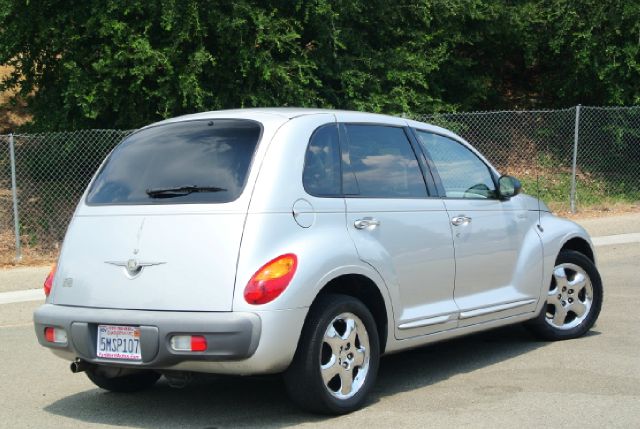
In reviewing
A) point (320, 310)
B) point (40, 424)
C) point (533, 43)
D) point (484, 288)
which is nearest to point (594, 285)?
point (484, 288)

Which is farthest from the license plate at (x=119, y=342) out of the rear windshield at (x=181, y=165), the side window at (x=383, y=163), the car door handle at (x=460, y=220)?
the car door handle at (x=460, y=220)

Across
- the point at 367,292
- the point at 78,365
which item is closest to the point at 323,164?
the point at 367,292

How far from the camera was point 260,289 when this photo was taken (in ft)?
17.5

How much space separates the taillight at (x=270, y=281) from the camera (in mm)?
5328

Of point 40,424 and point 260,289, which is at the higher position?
point 260,289

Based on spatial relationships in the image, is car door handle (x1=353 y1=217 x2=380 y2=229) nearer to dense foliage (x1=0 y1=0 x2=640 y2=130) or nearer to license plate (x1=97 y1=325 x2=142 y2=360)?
license plate (x1=97 y1=325 x2=142 y2=360)

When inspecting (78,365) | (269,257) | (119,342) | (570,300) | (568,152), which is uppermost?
(269,257)

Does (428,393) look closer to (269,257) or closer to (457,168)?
(269,257)

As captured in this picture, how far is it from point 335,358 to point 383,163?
1.47 meters

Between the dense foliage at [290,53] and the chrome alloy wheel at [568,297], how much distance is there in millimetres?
8687

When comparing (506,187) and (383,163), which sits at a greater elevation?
(383,163)

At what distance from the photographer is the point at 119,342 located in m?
5.54

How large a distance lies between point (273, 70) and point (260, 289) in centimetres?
1102

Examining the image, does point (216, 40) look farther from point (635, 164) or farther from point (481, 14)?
point (635, 164)
